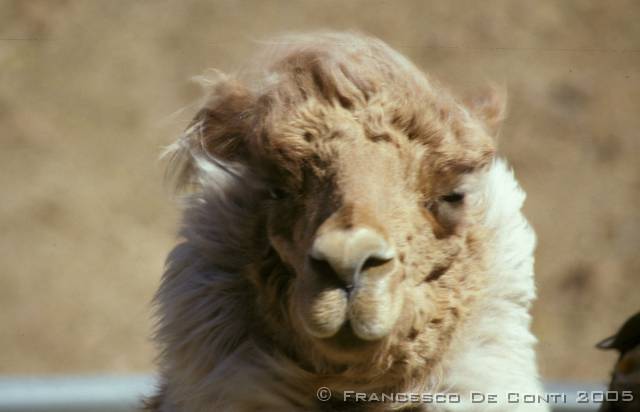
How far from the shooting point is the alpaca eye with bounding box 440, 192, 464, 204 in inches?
168

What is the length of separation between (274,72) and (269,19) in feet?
32.1

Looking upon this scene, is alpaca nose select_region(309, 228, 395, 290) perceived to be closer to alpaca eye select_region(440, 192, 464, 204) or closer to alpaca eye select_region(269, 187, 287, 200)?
alpaca eye select_region(269, 187, 287, 200)

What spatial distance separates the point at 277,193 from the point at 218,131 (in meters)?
0.52

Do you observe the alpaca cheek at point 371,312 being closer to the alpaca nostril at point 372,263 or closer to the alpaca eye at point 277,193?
the alpaca nostril at point 372,263

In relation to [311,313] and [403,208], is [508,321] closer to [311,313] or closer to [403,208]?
[403,208]

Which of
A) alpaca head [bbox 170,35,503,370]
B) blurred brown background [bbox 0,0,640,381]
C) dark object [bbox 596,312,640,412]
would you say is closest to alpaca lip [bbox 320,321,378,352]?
alpaca head [bbox 170,35,503,370]

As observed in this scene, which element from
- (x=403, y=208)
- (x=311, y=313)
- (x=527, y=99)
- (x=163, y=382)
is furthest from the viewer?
(x=527, y=99)

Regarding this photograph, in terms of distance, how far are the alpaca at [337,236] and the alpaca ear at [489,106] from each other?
0.05 m

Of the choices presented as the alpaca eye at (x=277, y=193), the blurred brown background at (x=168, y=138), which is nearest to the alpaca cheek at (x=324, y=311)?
the alpaca eye at (x=277, y=193)

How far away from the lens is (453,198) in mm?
4297

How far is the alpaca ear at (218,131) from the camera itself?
4.50 meters

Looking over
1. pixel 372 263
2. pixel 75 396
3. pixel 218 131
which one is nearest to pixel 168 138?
pixel 75 396

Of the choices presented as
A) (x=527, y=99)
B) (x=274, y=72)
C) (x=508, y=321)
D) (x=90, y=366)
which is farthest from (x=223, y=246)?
(x=527, y=99)

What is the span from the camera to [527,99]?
13.1 metres
